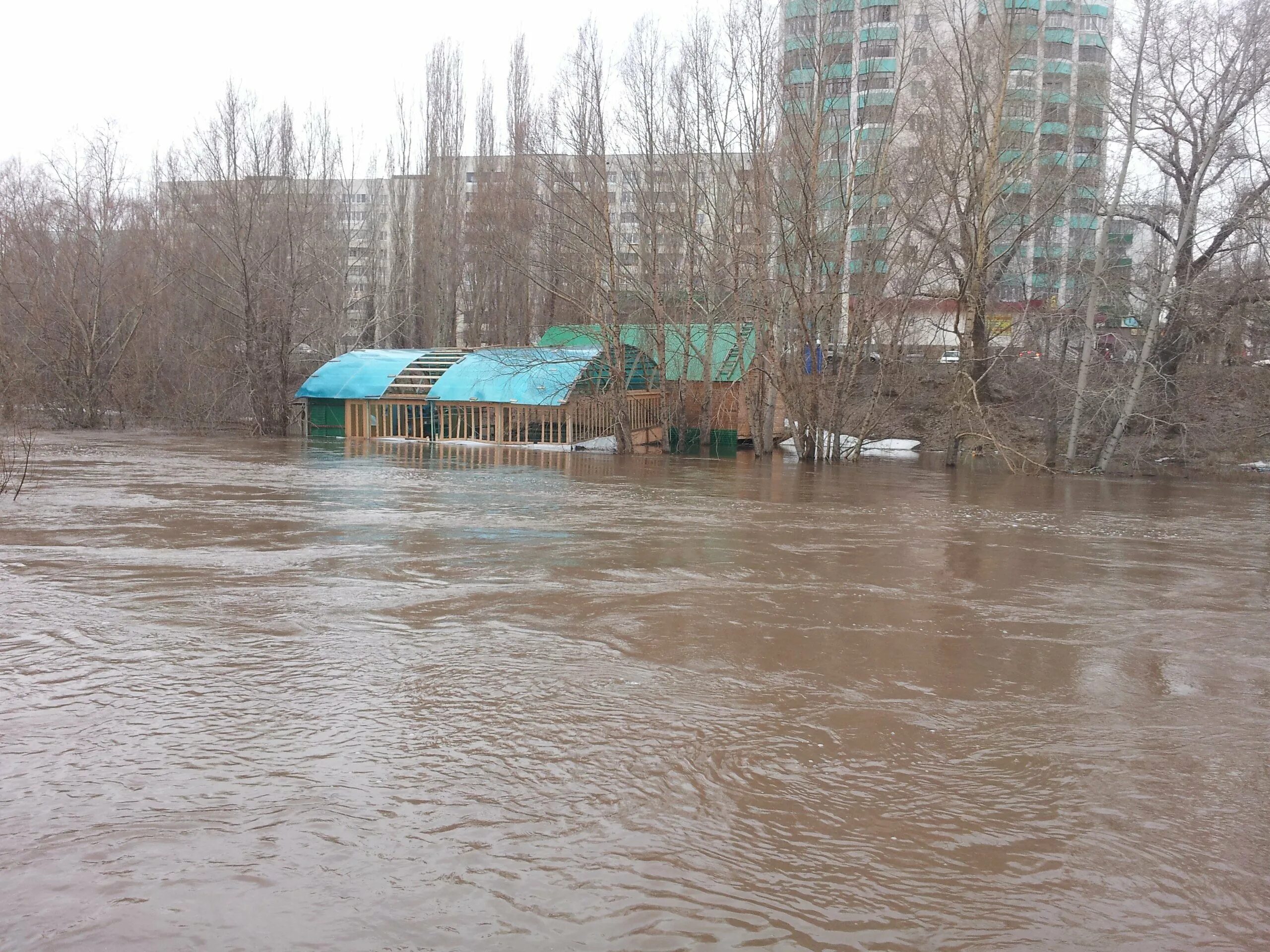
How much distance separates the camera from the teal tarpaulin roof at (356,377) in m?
33.7

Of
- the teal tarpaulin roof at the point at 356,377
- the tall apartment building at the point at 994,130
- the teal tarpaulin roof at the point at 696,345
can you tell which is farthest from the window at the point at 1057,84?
the teal tarpaulin roof at the point at 356,377

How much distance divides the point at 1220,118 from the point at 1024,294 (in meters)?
5.68

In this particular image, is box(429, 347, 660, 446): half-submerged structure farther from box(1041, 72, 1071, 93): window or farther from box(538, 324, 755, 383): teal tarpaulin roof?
box(1041, 72, 1071, 93): window

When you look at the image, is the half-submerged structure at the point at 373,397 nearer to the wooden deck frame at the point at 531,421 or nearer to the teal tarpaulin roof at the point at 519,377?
the wooden deck frame at the point at 531,421

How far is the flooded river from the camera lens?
3.71 meters

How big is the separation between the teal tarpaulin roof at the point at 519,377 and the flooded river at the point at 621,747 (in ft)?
62.2

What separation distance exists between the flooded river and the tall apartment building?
15.7 m

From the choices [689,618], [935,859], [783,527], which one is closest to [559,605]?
[689,618]

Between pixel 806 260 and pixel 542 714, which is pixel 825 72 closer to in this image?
pixel 806 260

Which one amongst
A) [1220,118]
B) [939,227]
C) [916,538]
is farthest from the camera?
[939,227]

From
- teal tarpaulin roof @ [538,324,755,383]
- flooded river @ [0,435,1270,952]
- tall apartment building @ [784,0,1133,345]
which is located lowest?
flooded river @ [0,435,1270,952]

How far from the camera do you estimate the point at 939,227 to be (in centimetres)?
2706

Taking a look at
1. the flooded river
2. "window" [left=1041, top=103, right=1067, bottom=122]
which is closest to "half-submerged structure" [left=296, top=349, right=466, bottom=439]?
"window" [left=1041, top=103, right=1067, bottom=122]

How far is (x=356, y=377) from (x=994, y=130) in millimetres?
20983
